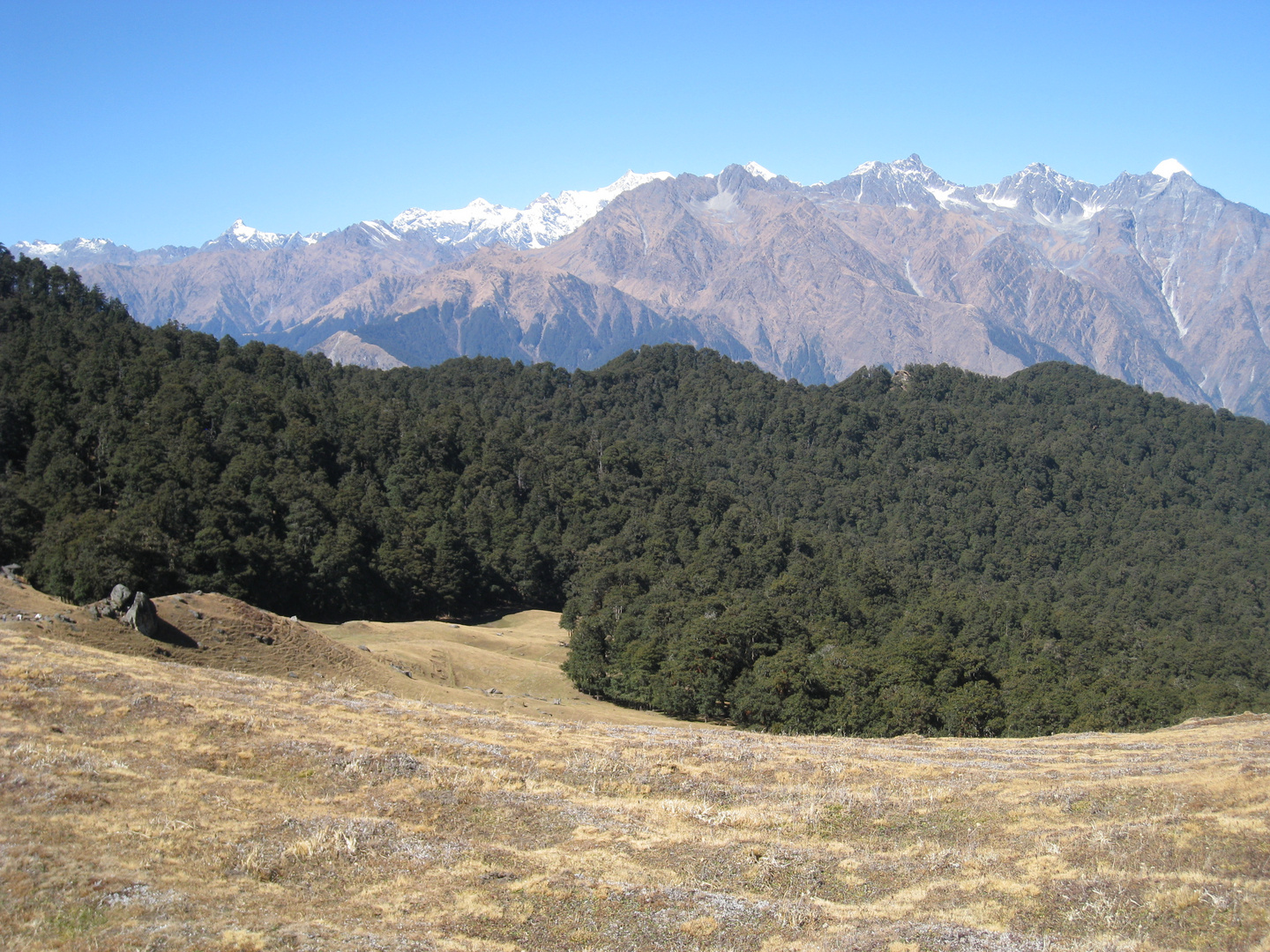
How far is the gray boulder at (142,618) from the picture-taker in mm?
46031

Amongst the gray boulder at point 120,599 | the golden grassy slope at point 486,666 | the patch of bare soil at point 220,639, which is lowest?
the golden grassy slope at point 486,666

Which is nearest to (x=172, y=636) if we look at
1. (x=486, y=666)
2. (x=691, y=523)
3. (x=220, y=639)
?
(x=220, y=639)

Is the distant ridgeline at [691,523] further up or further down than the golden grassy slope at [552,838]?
further up

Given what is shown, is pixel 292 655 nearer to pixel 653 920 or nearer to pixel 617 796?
pixel 617 796

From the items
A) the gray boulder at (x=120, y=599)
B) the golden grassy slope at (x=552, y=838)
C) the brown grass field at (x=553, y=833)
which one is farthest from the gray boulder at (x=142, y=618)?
the golden grassy slope at (x=552, y=838)

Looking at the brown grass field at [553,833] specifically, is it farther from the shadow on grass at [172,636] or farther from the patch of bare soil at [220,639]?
the shadow on grass at [172,636]

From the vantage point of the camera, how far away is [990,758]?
36.8m

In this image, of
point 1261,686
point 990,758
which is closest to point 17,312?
point 990,758

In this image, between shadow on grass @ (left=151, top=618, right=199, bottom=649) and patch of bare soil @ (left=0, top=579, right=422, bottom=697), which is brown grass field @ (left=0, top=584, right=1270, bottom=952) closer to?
patch of bare soil @ (left=0, top=579, right=422, bottom=697)

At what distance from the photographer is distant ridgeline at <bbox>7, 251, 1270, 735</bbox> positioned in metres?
67.4

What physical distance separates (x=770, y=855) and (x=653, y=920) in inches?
216

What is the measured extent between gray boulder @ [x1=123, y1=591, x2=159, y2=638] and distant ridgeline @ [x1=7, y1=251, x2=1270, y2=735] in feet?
69.7

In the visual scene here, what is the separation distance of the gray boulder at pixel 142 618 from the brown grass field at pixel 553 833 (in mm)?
6249

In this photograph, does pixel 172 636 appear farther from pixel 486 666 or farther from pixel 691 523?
pixel 691 523
